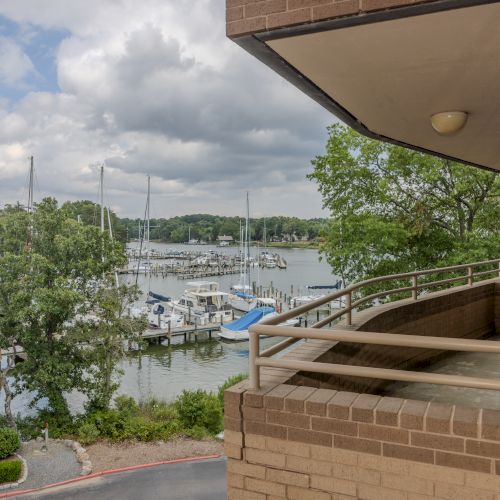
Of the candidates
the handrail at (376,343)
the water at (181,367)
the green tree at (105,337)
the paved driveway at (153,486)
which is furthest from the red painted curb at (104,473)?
the handrail at (376,343)

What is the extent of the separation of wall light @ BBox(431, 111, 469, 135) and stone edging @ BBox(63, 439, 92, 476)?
13.5 meters

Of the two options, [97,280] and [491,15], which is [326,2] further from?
[97,280]

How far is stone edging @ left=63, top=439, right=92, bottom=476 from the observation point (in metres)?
13.9

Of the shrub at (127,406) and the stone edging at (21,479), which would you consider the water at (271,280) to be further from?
the stone edging at (21,479)

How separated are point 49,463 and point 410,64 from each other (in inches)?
621

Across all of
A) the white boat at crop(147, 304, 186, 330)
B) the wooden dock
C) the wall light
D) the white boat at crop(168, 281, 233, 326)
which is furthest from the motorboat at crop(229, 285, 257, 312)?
the wall light

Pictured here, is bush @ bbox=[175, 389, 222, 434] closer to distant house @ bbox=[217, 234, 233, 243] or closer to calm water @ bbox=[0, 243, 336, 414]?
calm water @ bbox=[0, 243, 336, 414]

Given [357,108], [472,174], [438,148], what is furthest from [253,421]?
[472,174]

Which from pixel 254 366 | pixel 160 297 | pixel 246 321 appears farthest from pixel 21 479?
pixel 160 297

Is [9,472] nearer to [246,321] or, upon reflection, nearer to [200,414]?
[200,414]

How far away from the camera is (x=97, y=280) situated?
2148 centimetres

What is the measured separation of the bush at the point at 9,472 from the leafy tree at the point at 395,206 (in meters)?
11.8

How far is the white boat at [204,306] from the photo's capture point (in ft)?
133

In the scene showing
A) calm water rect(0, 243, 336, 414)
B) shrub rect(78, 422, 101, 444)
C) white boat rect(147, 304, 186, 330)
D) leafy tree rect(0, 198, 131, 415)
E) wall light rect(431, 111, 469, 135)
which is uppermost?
wall light rect(431, 111, 469, 135)
